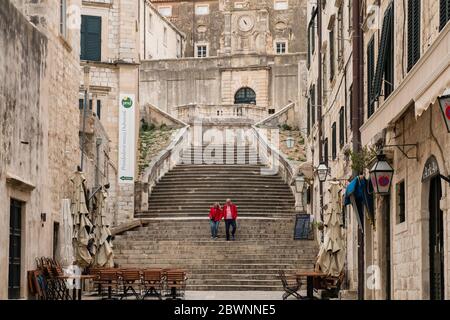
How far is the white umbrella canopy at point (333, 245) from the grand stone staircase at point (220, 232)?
10.6ft

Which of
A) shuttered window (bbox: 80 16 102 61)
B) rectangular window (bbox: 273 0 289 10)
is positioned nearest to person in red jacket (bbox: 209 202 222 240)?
shuttered window (bbox: 80 16 102 61)

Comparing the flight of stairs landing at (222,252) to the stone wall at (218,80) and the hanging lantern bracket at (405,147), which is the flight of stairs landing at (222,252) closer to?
the hanging lantern bracket at (405,147)

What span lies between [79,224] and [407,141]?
36.1 ft

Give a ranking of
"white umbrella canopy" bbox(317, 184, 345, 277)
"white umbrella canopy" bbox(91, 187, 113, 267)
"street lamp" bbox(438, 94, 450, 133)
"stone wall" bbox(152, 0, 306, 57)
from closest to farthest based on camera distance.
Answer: "street lamp" bbox(438, 94, 450, 133)
"white umbrella canopy" bbox(317, 184, 345, 277)
"white umbrella canopy" bbox(91, 187, 113, 267)
"stone wall" bbox(152, 0, 306, 57)

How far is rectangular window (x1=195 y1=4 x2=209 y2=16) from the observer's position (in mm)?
83000

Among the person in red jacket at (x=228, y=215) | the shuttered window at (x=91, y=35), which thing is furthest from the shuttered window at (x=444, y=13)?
the shuttered window at (x=91, y=35)

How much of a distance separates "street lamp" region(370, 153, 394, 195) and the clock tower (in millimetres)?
56201

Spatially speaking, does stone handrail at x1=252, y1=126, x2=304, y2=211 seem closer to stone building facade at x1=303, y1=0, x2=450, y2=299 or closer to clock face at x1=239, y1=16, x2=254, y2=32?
stone building facade at x1=303, y1=0, x2=450, y2=299

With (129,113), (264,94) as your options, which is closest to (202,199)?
(129,113)

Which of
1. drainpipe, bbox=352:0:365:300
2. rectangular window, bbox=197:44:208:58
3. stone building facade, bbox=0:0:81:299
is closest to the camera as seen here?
stone building facade, bbox=0:0:81:299

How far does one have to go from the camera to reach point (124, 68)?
142 feet

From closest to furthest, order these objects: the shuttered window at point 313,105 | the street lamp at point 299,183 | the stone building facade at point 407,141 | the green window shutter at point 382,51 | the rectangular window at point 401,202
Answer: the stone building facade at point 407,141, the rectangular window at point 401,202, the green window shutter at point 382,51, the street lamp at point 299,183, the shuttered window at point 313,105

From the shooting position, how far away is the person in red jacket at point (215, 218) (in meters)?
34.2

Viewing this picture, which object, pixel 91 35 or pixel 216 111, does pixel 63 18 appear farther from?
pixel 216 111
